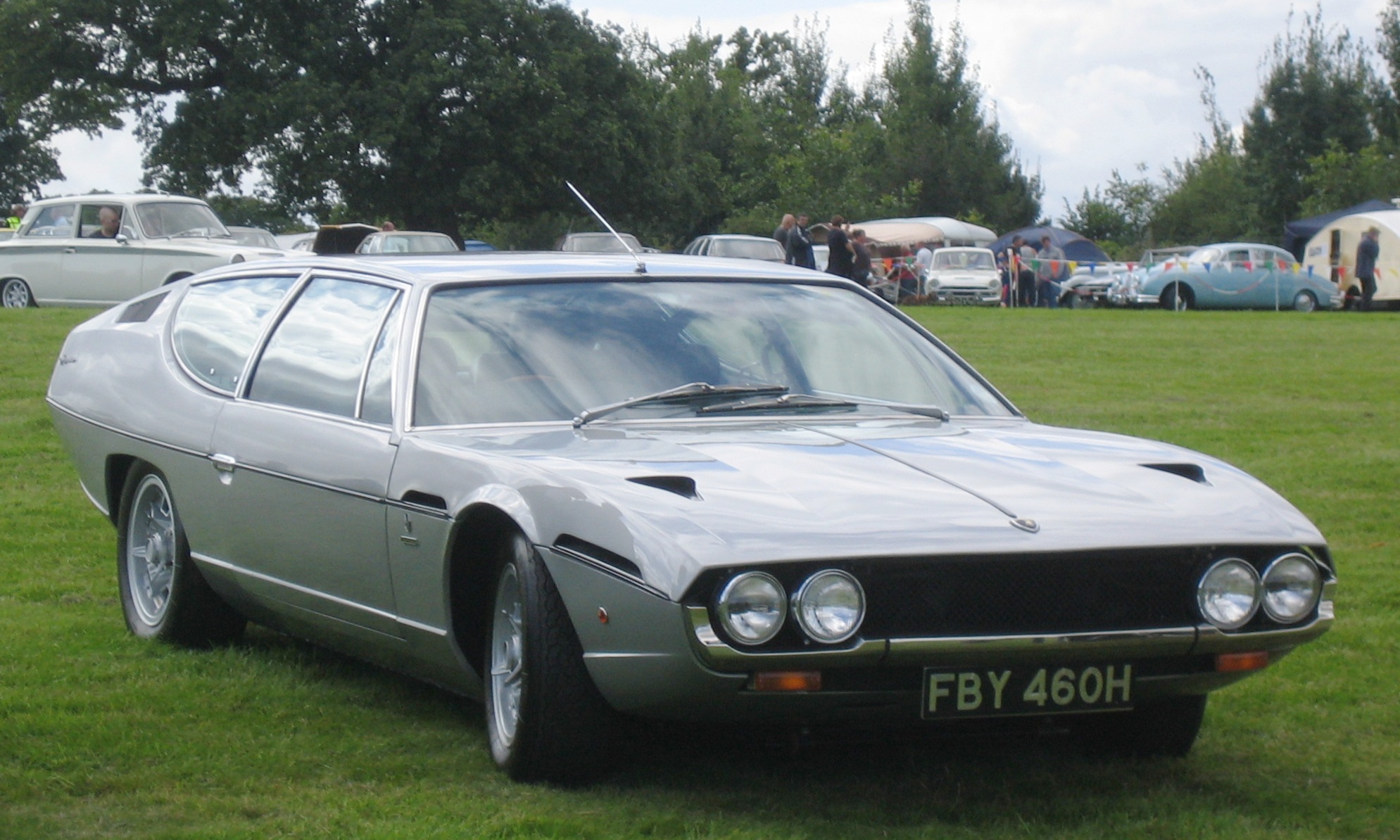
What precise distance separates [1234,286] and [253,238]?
2059cm

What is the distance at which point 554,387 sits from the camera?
4781mm

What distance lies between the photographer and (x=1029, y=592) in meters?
3.74

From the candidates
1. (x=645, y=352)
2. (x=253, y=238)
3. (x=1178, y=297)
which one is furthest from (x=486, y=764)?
(x=1178, y=297)

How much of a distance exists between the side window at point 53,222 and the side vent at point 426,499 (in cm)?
1812

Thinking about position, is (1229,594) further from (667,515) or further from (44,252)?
(44,252)

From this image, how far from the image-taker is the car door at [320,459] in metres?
4.77

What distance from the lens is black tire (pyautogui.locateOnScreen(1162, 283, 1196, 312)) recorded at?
3562 centimetres

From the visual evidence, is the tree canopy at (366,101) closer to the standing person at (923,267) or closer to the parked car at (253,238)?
the standing person at (923,267)

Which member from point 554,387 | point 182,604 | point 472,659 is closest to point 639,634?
point 472,659

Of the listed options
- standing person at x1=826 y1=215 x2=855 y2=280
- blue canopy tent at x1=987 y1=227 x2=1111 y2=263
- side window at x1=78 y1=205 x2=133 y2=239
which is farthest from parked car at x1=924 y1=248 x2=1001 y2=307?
side window at x1=78 y1=205 x2=133 y2=239

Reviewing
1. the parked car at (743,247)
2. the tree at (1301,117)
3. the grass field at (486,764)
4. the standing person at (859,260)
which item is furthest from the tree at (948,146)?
the grass field at (486,764)

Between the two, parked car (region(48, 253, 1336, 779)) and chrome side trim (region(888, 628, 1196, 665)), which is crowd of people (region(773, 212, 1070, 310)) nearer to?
parked car (region(48, 253, 1336, 779))

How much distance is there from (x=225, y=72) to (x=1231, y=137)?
5192 cm

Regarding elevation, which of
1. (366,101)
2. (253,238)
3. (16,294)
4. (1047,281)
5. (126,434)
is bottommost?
(1047,281)
